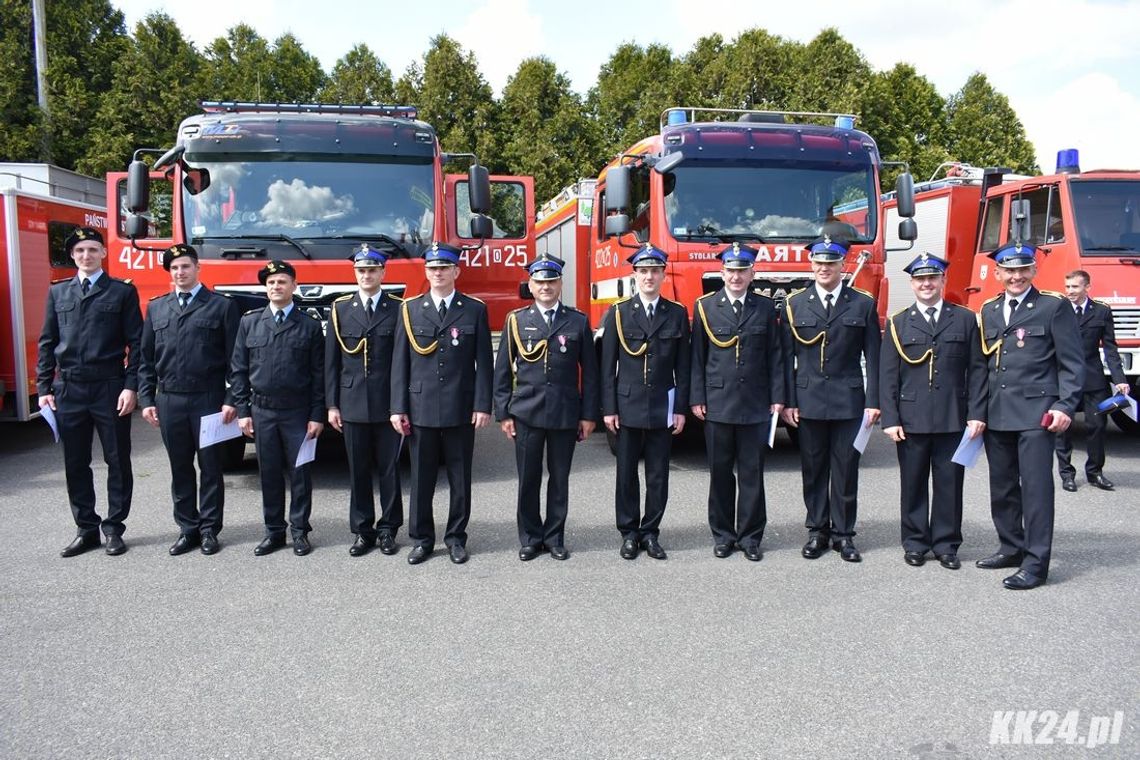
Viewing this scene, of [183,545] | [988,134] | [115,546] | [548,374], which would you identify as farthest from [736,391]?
[988,134]

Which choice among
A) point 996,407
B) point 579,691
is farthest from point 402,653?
point 996,407

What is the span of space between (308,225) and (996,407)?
5.04 meters

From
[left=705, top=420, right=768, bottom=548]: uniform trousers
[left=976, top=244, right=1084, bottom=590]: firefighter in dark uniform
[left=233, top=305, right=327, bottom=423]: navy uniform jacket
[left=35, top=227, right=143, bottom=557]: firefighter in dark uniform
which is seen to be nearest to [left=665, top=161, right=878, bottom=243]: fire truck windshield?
[left=705, top=420, right=768, bottom=548]: uniform trousers

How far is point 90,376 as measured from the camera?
217 inches

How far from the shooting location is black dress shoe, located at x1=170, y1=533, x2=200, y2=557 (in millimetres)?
5453

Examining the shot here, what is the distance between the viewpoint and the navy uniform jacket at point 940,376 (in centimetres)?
518

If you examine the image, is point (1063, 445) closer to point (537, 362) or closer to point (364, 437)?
point (537, 362)

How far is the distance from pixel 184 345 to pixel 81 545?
1348 mm

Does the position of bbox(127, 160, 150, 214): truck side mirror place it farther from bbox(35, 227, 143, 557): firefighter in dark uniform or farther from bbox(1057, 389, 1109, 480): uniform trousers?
bbox(1057, 389, 1109, 480): uniform trousers

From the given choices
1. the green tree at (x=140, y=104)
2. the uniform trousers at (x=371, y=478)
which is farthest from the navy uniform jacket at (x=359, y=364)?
the green tree at (x=140, y=104)

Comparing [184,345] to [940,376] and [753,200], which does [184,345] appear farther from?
[753,200]

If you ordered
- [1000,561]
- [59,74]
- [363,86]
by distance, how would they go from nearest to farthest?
[1000,561]
[59,74]
[363,86]

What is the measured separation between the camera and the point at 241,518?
6348 mm

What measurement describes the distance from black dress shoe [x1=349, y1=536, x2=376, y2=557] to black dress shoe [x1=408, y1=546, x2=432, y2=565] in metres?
0.31
